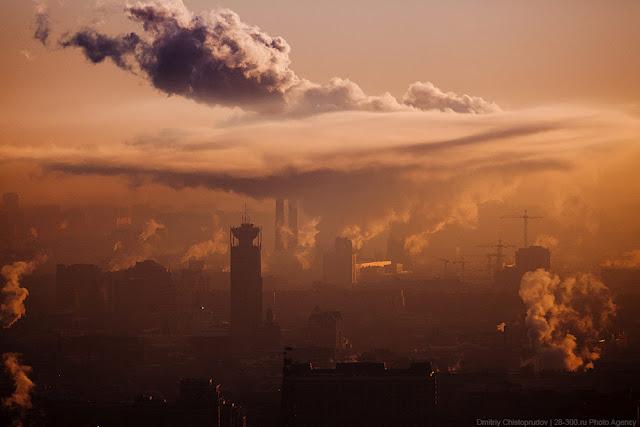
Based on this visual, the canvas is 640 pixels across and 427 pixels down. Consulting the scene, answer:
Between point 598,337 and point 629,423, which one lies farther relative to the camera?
point 598,337

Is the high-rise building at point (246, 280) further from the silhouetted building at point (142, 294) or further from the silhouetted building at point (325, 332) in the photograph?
the silhouetted building at point (142, 294)

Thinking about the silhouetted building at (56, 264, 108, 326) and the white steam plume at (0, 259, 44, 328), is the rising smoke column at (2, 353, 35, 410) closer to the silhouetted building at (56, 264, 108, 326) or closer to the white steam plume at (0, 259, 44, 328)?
the white steam plume at (0, 259, 44, 328)

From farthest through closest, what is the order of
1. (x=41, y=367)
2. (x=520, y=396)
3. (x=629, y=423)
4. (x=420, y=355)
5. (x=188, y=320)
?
(x=188, y=320) → (x=420, y=355) → (x=41, y=367) → (x=520, y=396) → (x=629, y=423)

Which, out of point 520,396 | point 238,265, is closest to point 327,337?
point 238,265

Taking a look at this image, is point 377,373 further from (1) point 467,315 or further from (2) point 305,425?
(1) point 467,315

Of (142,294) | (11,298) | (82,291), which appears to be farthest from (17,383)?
(142,294)

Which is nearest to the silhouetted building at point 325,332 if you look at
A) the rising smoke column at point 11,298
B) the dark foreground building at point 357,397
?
the rising smoke column at point 11,298
